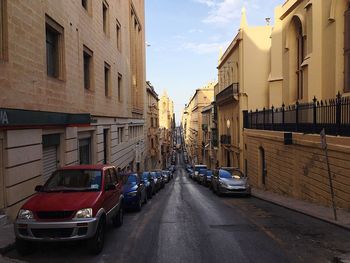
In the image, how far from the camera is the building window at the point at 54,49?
14.7m

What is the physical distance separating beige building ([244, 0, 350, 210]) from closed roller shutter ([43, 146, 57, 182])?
9.10m

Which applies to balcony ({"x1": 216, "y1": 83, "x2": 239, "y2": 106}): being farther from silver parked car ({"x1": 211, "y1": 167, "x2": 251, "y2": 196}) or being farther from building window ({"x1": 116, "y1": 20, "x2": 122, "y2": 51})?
silver parked car ({"x1": 211, "y1": 167, "x2": 251, "y2": 196})

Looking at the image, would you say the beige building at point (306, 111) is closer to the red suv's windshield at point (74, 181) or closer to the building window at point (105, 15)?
the red suv's windshield at point (74, 181)

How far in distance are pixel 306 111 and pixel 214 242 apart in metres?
9.64

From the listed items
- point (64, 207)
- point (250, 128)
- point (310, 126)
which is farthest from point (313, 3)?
point (64, 207)

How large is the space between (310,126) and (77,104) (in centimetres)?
931

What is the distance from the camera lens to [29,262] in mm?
7344

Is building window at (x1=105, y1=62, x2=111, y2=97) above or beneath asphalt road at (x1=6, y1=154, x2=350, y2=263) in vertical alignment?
above

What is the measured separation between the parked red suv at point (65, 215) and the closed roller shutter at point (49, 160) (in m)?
4.77

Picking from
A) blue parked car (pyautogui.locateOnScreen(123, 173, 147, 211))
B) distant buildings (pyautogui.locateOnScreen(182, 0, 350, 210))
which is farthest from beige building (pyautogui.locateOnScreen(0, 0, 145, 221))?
distant buildings (pyautogui.locateOnScreen(182, 0, 350, 210))

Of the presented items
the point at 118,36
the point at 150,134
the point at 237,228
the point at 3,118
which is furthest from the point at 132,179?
the point at 150,134

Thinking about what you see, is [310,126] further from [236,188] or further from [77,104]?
[77,104]

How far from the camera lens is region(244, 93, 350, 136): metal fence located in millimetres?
13289

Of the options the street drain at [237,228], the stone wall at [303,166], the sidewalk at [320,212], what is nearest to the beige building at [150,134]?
the stone wall at [303,166]
